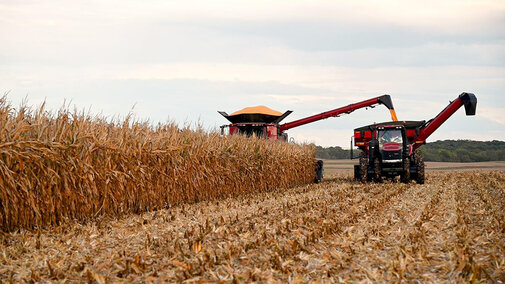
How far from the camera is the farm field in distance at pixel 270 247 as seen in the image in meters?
6.13

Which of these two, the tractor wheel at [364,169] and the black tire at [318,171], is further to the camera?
the black tire at [318,171]

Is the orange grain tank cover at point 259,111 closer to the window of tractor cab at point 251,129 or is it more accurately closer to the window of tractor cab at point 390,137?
the window of tractor cab at point 251,129

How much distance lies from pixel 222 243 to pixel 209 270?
55.6 inches

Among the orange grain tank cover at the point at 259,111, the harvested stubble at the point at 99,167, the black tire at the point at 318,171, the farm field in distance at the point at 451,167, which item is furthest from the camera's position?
the farm field in distance at the point at 451,167

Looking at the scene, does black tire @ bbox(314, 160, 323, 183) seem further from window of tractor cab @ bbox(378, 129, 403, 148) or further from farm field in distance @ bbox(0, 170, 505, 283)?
farm field in distance @ bbox(0, 170, 505, 283)

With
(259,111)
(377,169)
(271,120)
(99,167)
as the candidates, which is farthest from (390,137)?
(99,167)

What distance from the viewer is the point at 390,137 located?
20047mm

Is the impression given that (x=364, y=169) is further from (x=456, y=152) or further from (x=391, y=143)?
(x=456, y=152)

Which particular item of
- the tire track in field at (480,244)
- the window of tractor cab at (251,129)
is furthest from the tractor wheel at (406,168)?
the tire track in field at (480,244)

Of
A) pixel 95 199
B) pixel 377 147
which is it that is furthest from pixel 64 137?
pixel 377 147

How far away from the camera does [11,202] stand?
8328mm

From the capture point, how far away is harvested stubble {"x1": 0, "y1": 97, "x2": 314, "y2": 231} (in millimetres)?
8453

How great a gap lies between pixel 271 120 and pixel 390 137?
17.2 feet

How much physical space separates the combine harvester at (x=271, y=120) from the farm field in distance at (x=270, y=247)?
9.65 meters
